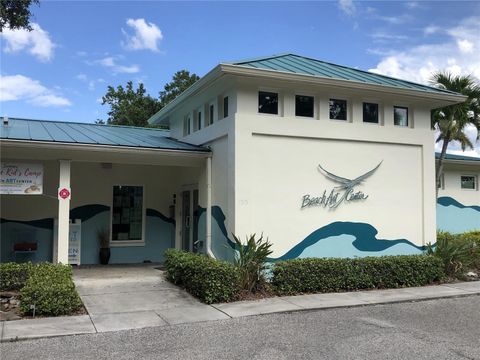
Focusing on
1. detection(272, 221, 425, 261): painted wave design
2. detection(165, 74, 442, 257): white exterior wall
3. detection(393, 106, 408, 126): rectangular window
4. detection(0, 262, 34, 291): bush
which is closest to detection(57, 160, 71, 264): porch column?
detection(0, 262, 34, 291): bush

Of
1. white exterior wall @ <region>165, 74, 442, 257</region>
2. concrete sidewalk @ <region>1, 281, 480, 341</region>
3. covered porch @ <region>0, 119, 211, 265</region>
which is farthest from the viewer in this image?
covered porch @ <region>0, 119, 211, 265</region>

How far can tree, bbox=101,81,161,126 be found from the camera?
34.4 meters

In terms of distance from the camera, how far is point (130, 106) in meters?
34.8

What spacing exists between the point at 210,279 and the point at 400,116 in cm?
719

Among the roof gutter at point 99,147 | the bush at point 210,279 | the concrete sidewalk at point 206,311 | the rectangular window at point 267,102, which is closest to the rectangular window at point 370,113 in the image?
the rectangular window at point 267,102

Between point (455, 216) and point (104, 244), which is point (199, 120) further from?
point (455, 216)

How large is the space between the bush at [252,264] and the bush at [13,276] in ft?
13.7

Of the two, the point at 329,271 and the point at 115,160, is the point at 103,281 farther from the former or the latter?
the point at 329,271

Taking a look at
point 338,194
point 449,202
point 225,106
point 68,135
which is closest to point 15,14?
point 68,135

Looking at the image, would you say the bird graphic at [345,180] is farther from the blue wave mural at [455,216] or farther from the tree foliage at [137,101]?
the tree foliage at [137,101]

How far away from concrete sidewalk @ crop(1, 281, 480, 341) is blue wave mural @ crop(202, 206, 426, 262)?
1646mm

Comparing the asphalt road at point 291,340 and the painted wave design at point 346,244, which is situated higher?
the painted wave design at point 346,244

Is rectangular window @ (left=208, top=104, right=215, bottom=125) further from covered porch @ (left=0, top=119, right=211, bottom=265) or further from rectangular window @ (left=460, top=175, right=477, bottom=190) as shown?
rectangular window @ (left=460, top=175, right=477, bottom=190)

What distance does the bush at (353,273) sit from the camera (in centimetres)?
1022
